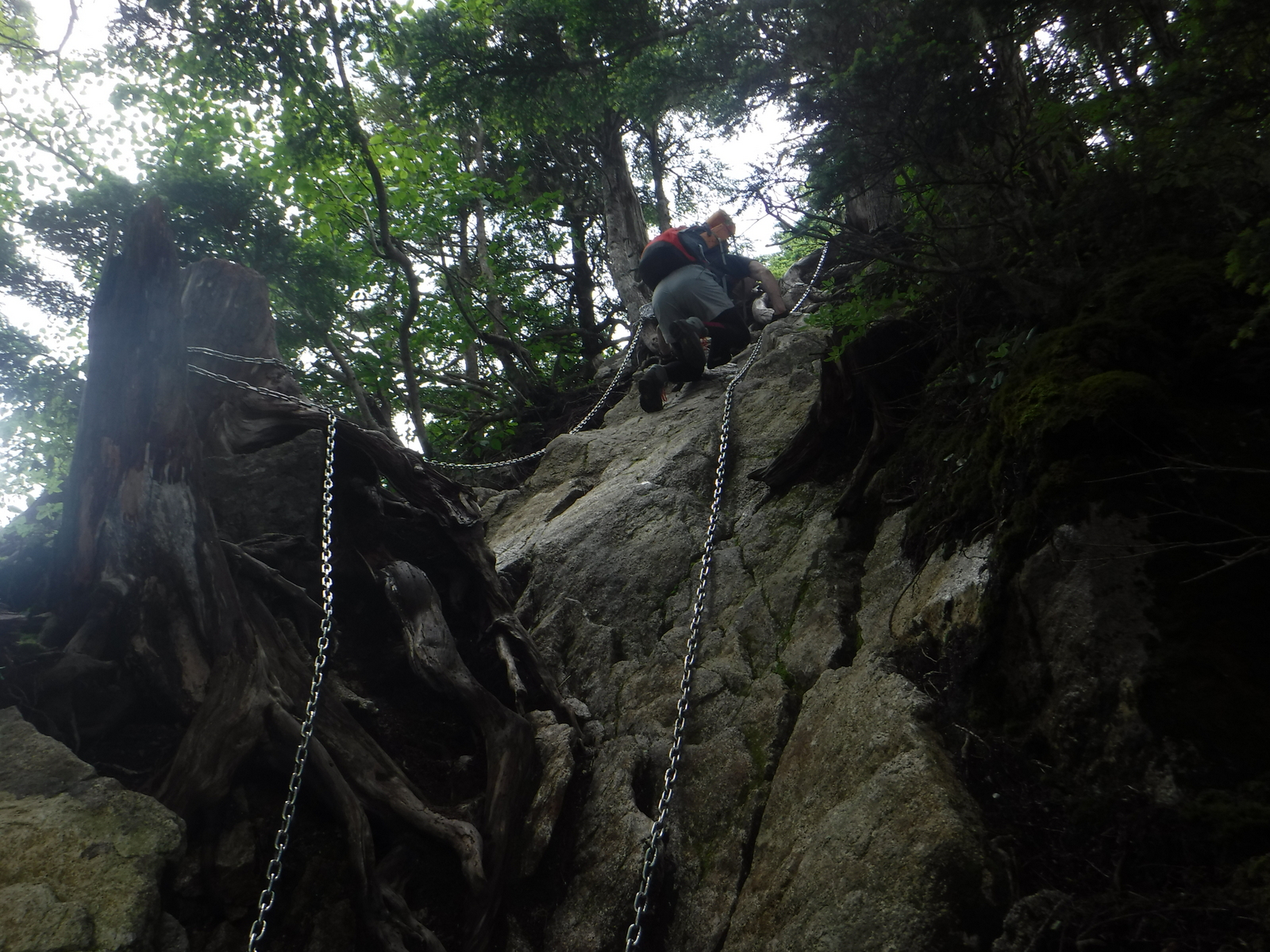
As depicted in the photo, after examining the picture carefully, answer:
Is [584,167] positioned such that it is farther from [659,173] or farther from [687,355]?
[687,355]

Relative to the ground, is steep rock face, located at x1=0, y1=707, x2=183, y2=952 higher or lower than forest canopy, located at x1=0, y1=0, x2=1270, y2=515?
lower

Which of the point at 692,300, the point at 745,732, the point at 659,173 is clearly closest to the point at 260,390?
the point at 745,732

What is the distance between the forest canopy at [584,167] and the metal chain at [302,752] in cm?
308

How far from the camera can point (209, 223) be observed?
28.9 feet

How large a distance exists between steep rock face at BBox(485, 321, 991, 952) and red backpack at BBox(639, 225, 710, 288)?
8.44ft

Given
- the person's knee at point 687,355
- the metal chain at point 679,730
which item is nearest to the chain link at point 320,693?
the metal chain at point 679,730

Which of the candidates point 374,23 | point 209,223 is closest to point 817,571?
point 374,23

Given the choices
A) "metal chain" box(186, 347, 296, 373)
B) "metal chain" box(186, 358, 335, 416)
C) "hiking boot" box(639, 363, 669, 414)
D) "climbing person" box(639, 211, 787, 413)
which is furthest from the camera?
"hiking boot" box(639, 363, 669, 414)

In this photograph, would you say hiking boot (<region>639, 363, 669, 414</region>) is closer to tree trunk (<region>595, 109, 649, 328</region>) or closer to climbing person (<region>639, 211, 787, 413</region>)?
climbing person (<region>639, 211, 787, 413</region>)

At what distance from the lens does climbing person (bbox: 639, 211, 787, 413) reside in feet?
27.8

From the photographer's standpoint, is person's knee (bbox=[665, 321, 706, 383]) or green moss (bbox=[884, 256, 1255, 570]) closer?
green moss (bbox=[884, 256, 1255, 570])

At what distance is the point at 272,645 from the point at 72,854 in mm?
1332

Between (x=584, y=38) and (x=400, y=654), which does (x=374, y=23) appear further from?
(x=400, y=654)

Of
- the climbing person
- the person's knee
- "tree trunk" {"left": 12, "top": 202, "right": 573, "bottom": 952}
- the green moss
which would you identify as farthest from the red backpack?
the green moss
